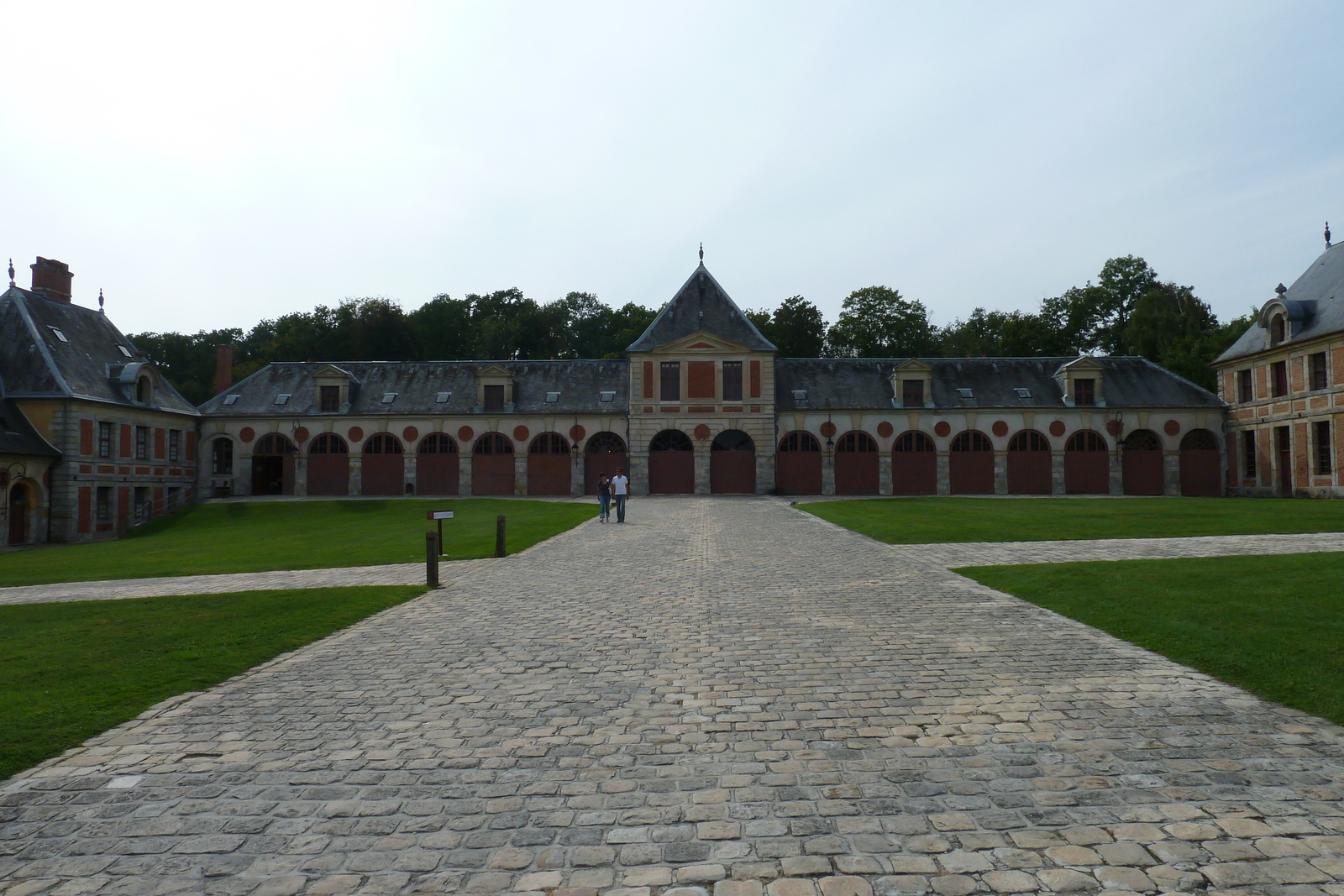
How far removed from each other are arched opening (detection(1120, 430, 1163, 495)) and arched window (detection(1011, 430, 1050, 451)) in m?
3.91

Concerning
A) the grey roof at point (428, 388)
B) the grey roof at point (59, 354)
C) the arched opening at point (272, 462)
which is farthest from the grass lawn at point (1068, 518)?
the grey roof at point (59, 354)

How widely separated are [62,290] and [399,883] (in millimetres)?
44959

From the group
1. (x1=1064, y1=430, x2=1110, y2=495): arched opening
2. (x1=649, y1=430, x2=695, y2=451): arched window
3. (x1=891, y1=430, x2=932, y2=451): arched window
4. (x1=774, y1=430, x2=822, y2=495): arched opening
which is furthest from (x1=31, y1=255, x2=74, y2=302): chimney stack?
(x1=1064, y1=430, x2=1110, y2=495): arched opening

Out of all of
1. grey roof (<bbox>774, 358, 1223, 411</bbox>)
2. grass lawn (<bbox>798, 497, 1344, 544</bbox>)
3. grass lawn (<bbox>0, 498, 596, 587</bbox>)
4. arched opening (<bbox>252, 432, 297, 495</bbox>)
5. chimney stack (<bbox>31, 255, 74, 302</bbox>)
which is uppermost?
chimney stack (<bbox>31, 255, 74, 302</bbox>)

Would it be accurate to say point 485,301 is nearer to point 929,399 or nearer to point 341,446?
point 341,446

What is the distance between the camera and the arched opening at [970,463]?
131ft

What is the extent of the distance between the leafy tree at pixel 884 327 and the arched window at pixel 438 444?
32.8 metres

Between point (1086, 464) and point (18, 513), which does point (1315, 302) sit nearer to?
point (1086, 464)

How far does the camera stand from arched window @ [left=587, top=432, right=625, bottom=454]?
134ft

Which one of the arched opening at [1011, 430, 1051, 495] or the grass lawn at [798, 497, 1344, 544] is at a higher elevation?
the arched opening at [1011, 430, 1051, 495]

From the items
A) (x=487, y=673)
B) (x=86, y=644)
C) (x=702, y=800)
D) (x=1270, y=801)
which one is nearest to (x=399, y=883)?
(x=702, y=800)

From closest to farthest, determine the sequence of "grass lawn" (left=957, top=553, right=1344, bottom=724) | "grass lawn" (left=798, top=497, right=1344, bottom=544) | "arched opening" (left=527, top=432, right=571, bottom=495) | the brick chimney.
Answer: "grass lawn" (left=957, top=553, right=1344, bottom=724) < "grass lawn" (left=798, top=497, right=1344, bottom=544) < "arched opening" (left=527, top=432, right=571, bottom=495) < the brick chimney

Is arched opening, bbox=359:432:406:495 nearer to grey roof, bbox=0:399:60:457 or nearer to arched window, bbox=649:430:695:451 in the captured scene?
grey roof, bbox=0:399:60:457

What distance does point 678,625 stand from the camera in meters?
8.89
